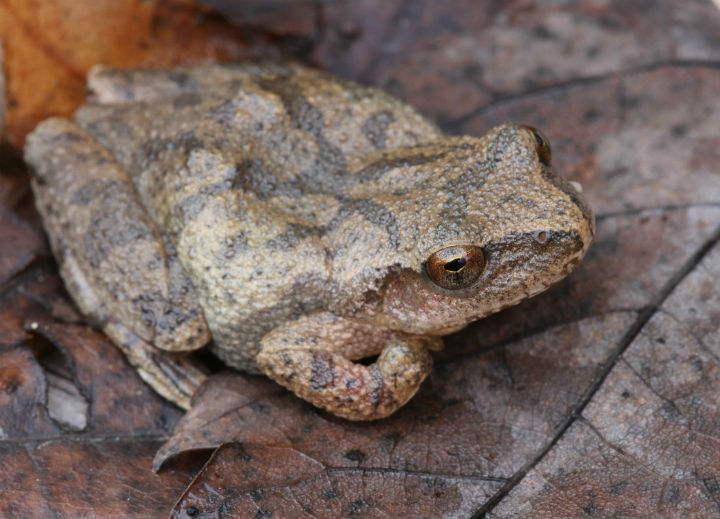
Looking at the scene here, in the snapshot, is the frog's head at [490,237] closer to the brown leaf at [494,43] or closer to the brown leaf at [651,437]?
the brown leaf at [651,437]

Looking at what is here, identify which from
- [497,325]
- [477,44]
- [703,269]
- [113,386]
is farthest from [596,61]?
[113,386]

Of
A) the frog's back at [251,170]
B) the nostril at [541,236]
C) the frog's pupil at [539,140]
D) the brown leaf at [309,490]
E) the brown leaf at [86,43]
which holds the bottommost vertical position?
the brown leaf at [309,490]

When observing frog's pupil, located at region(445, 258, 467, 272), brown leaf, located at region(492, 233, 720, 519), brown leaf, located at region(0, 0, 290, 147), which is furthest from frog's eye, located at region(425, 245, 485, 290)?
brown leaf, located at region(0, 0, 290, 147)

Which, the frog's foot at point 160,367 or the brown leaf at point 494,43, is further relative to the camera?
the brown leaf at point 494,43

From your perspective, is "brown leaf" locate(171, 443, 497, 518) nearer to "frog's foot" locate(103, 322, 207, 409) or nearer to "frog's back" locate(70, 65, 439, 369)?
"frog's foot" locate(103, 322, 207, 409)

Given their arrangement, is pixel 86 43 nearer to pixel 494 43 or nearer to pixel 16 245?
pixel 16 245

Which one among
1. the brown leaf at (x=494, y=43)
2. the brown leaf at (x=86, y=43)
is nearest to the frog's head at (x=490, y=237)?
the brown leaf at (x=494, y=43)
